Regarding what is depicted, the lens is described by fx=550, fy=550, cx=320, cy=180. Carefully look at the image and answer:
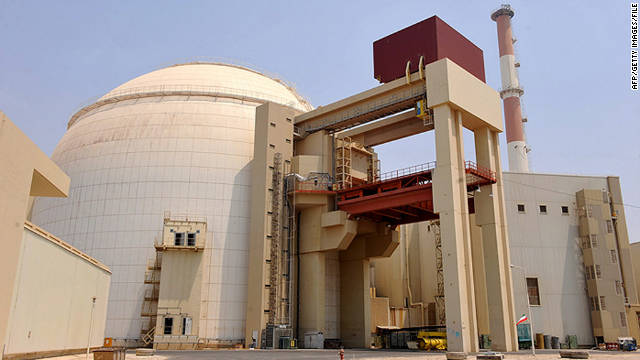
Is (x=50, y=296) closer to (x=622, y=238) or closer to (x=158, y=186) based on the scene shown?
(x=158, y=186)

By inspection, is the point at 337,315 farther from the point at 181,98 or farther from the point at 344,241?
the point at 181,98

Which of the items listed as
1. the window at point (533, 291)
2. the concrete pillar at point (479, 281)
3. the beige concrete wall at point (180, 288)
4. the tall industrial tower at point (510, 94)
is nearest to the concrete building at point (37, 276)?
the beige concrete wall at point (180, 288)

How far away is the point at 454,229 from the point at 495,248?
6.16 m

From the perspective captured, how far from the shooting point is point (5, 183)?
750 inches

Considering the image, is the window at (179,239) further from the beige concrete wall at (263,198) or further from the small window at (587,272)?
the small window at (587,272)

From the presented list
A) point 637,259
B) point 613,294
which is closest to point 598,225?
point 613,294

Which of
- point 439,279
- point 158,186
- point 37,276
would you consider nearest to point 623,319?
point 439,279

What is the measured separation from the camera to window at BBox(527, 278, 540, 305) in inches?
2088

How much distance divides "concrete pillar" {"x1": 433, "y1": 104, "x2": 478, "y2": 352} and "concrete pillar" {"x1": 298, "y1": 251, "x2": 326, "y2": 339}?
12286 mm

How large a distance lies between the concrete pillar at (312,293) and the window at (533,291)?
68.4 ft

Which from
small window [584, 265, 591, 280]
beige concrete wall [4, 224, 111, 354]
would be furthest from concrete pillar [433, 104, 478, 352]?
beige concrete wall [4, 224, 111, 354]

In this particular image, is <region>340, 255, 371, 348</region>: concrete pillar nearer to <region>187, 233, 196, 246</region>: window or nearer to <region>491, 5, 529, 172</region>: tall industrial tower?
<region>187, 233, 196, 246</region>: window

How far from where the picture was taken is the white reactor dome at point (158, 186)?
45594mm

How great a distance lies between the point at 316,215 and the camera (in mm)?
47562
